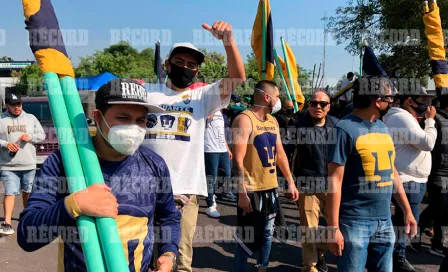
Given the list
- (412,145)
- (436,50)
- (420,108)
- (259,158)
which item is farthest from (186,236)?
→ (436,50)

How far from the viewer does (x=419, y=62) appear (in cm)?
1633

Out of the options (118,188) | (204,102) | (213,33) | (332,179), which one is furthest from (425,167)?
(118,188)

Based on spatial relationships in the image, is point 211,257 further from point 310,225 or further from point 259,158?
point 259,158

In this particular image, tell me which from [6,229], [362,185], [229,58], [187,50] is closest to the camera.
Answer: [229,58]

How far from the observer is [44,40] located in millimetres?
1904

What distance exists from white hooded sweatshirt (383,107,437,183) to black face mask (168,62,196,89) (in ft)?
8.41

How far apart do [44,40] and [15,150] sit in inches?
189

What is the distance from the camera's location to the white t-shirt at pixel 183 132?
3121 millimetres

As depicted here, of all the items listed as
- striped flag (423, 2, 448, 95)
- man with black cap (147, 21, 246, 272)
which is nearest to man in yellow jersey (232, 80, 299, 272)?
man with black cap (147, 21, 246, 272)

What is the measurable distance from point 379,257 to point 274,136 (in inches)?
64.0

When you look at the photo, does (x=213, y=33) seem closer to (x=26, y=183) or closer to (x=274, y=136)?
(x=274, y=136)

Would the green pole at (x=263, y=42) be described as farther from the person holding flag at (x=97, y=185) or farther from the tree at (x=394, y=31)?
the tree at (x=394, y=31)

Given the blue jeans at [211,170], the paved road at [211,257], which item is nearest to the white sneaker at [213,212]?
the blue jeans at [211,170]

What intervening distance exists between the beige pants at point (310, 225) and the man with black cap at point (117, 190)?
2939 mm
